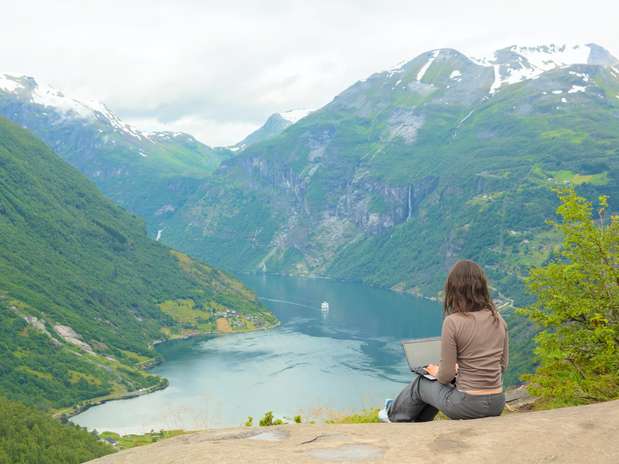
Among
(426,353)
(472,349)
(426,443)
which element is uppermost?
(472,349)

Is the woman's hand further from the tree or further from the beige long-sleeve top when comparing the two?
the tree

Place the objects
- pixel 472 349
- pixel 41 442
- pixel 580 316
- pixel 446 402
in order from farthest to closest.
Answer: pixel 41 442
pixel 580 316
pixel 446 402
pixel 472 349

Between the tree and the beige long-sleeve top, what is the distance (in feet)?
17.0

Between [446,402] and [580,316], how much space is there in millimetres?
7606

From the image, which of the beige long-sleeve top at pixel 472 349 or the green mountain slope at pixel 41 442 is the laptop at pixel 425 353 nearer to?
the beige long-sleeve top at pixel 472 349

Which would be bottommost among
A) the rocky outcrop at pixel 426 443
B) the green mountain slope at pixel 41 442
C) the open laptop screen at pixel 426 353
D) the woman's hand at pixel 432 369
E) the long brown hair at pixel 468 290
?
the green mountain slope at pixel 41 442

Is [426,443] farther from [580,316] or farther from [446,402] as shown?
[580,316]

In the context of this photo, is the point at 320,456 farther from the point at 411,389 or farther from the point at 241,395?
the point at 241,395

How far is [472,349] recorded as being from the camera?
12516 millimetres

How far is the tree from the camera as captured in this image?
55.5 ft

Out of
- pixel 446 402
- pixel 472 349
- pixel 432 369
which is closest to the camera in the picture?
pixel 472 349

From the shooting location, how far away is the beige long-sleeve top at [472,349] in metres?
12.4

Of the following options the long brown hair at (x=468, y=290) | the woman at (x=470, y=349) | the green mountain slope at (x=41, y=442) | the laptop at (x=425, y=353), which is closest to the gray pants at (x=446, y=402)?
the woman at (x=470, y=349)

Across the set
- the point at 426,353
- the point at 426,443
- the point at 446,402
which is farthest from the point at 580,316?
the point at 426,443
